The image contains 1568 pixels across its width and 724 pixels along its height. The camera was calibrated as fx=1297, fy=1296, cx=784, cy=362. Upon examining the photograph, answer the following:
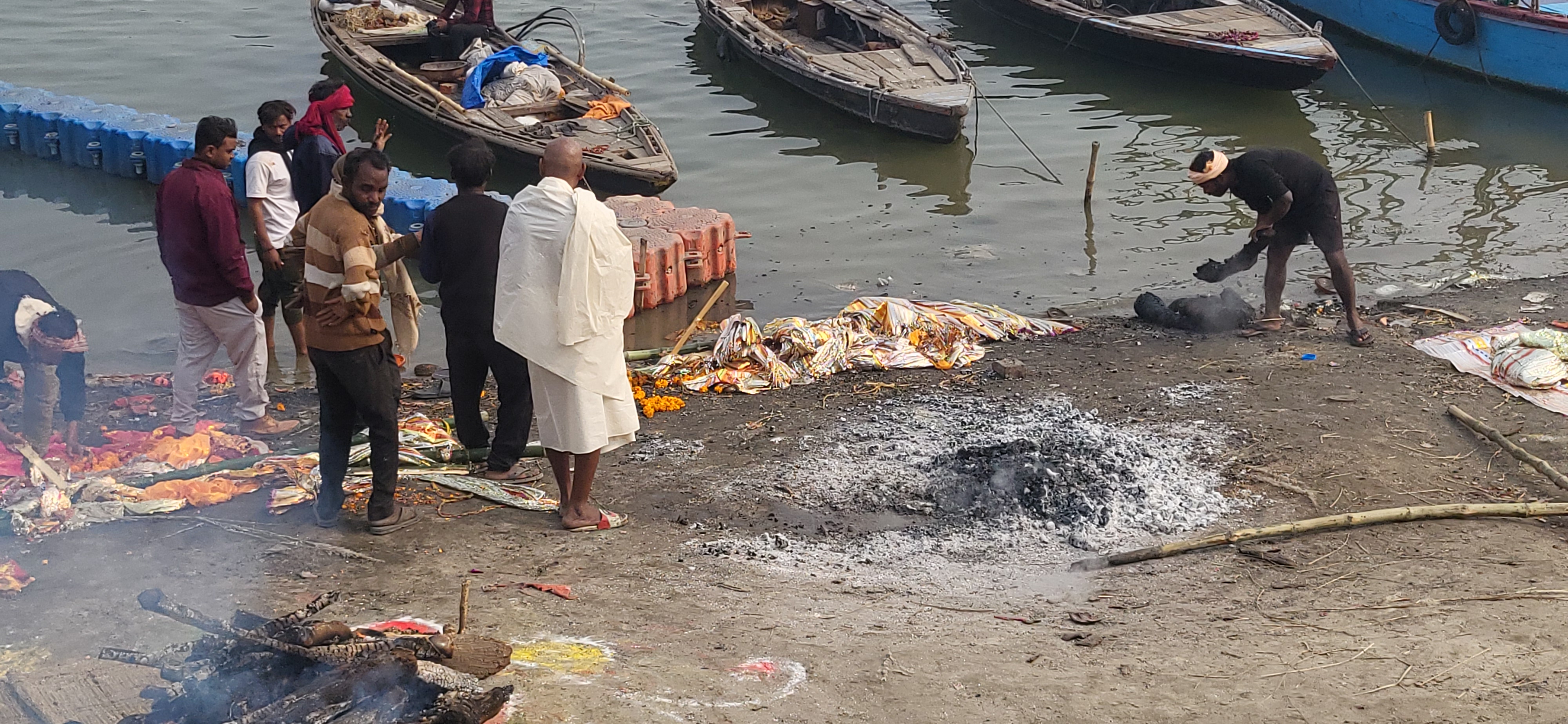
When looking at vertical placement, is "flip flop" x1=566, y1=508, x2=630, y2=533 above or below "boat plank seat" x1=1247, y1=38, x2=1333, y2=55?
below

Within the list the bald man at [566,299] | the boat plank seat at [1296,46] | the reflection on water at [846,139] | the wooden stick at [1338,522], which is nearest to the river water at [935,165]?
the reflection on water at [846,139]

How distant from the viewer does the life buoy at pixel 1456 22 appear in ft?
54.3

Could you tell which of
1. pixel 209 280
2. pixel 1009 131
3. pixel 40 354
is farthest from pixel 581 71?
pixel 40 354

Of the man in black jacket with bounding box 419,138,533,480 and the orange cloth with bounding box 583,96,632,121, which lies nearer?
the man in black jacket with bounding box 419,138,533,480

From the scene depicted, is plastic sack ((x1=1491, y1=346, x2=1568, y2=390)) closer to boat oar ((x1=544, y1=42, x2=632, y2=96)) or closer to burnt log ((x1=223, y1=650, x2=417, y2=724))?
burnt log ((x1=223, y1=650, x2=417, y2=724))

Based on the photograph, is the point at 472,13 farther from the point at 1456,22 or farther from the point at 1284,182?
the point at 1456,22

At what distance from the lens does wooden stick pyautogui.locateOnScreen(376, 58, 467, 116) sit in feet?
41.5

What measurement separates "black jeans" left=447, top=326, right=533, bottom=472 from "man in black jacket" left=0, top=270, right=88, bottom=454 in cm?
197

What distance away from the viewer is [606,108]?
12906mm

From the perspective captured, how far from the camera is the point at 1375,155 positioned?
14531 mm

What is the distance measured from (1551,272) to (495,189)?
9637 mm

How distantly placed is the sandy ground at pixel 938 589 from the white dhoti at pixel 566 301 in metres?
0.66

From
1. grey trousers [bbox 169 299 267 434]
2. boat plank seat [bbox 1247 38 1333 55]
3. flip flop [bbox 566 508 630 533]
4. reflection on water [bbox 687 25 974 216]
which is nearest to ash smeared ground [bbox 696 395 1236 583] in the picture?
flip flop [bbox 566 508 630 533]

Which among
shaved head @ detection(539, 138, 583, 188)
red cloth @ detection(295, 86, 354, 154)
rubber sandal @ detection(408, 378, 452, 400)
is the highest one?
shaved head @ detection(539, 138, 583, 188)
